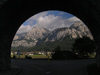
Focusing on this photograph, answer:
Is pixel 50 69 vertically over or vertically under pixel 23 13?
under

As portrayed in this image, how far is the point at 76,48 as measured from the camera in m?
59.2

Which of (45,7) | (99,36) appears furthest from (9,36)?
(99,36)

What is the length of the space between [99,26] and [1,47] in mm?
8201

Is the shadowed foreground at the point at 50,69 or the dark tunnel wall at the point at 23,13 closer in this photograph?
the dark tunnel wall at the point at 23,13

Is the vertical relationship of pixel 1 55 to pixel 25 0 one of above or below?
below

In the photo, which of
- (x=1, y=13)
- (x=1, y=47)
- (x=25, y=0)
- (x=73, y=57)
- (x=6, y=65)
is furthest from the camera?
(x=73, y=57)

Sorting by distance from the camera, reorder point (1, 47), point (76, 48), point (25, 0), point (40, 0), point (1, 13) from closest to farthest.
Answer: point (1, 13)
point (25, 0)
point (40, 0)
point (1, 47)
point (76, 48)

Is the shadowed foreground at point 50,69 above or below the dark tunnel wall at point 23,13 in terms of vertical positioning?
below

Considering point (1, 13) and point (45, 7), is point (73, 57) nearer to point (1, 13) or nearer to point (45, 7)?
point (45, 7)

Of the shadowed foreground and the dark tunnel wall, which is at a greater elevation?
the dark tunnel wall

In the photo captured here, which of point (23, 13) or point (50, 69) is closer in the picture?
point (23, 13)

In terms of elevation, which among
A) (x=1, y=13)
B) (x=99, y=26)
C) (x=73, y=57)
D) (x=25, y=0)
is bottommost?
(x=73, y=57)

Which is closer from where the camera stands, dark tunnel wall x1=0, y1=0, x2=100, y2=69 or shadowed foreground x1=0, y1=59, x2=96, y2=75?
dark tunnel wall x1=0, y1=0, x2=100, y2=69

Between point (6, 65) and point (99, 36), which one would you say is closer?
point (99, 36)
